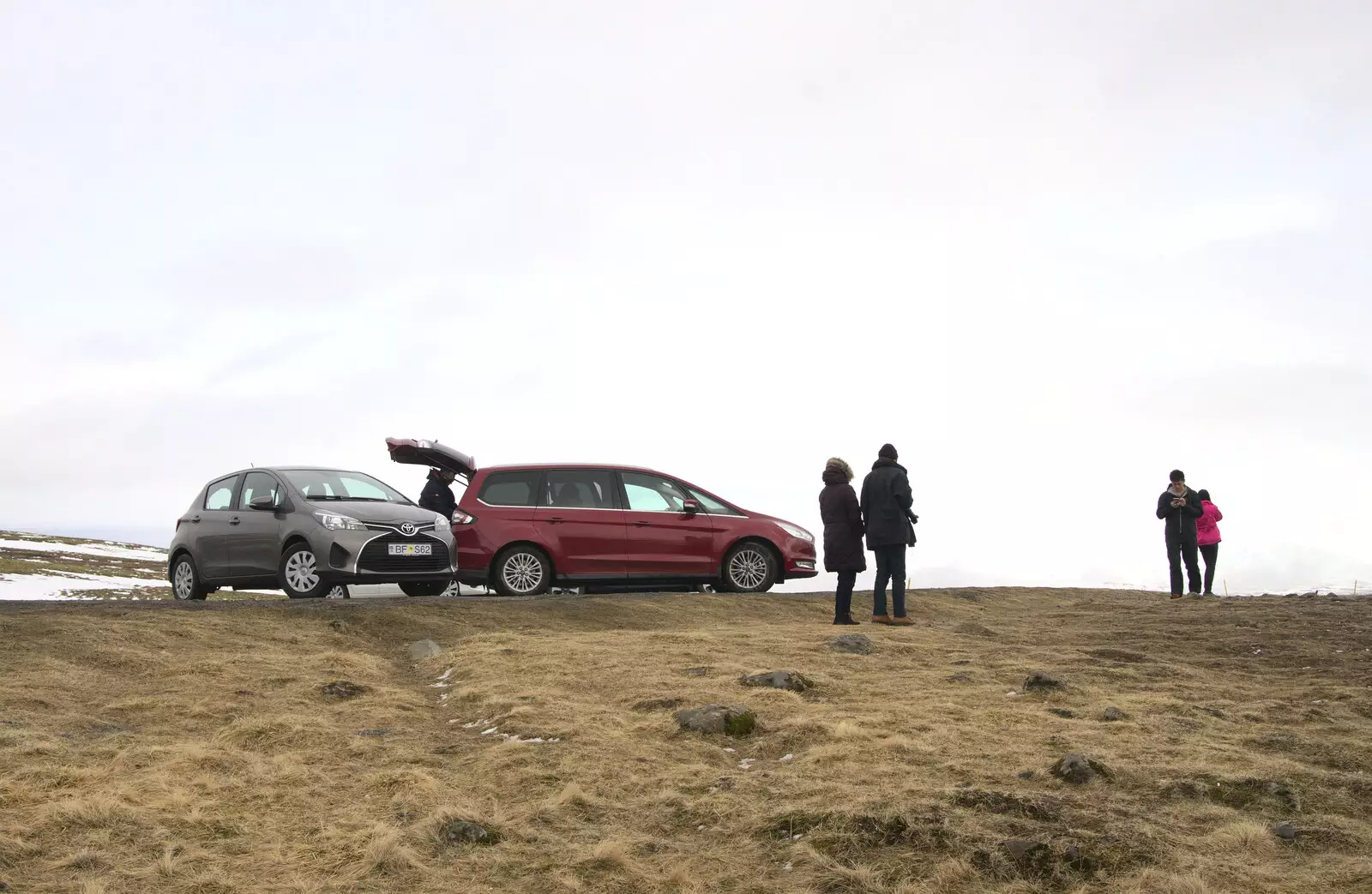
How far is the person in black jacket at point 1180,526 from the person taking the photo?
61.2 ft

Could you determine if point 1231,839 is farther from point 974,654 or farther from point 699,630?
point 699,630

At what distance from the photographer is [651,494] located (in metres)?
16.0

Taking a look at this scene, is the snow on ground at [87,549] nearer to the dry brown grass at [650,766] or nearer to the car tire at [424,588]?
the car tire at [424,588]

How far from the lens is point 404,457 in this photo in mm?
17766

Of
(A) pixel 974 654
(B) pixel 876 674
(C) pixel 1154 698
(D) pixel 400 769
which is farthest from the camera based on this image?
(A) pixel 974 654

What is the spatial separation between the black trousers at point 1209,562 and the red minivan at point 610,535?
25.8 feet

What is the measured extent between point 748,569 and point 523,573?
10.2 feet

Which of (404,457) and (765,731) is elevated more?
(404,457)

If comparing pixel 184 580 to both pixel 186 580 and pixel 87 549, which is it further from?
pixel 87 549

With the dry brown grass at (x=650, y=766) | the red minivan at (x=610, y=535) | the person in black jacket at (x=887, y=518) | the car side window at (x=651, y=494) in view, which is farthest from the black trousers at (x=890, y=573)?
the car side window at (x=651, y=494)

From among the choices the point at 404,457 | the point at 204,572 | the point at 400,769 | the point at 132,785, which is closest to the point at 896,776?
the point at 400,769

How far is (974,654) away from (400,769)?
6.03 metres

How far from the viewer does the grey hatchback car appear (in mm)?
14062

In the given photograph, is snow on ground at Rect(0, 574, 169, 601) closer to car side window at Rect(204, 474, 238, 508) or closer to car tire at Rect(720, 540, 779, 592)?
car side window at Rect(204, 474, 238, 508)
